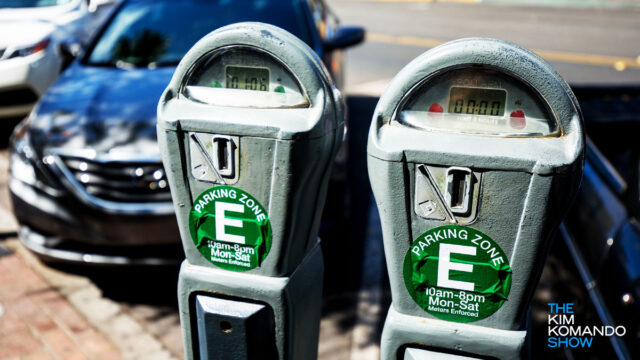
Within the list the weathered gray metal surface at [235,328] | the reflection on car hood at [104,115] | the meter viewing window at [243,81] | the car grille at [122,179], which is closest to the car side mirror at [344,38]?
the reflection on car hood at [104,115]

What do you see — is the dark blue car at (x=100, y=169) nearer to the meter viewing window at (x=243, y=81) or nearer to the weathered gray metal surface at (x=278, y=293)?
the weathered gray metal surface at (x=278, y=293)

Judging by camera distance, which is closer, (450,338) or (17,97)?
(450,338)

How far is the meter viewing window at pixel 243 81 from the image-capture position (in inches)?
66.2

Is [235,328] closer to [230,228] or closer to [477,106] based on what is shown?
[230,228]

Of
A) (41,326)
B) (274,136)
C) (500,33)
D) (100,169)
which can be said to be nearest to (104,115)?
(100,169)

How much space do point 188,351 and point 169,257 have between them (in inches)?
51.2

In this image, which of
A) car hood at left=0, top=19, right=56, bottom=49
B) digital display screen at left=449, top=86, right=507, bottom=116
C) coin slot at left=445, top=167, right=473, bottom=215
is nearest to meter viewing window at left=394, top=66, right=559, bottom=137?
digital display screen at left=449, top=86, right=507, bottom=116

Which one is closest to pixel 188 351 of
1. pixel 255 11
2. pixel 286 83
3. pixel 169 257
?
pixel 286 83

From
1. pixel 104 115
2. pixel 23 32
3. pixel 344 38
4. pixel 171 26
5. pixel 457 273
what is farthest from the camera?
pixel 23 32

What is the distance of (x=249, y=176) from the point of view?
1686 millimetres

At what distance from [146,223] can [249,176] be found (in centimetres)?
164

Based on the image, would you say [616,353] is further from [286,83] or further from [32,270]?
[32,270]

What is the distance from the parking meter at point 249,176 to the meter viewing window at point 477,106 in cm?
27

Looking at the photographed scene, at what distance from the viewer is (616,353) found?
2.17 meters
